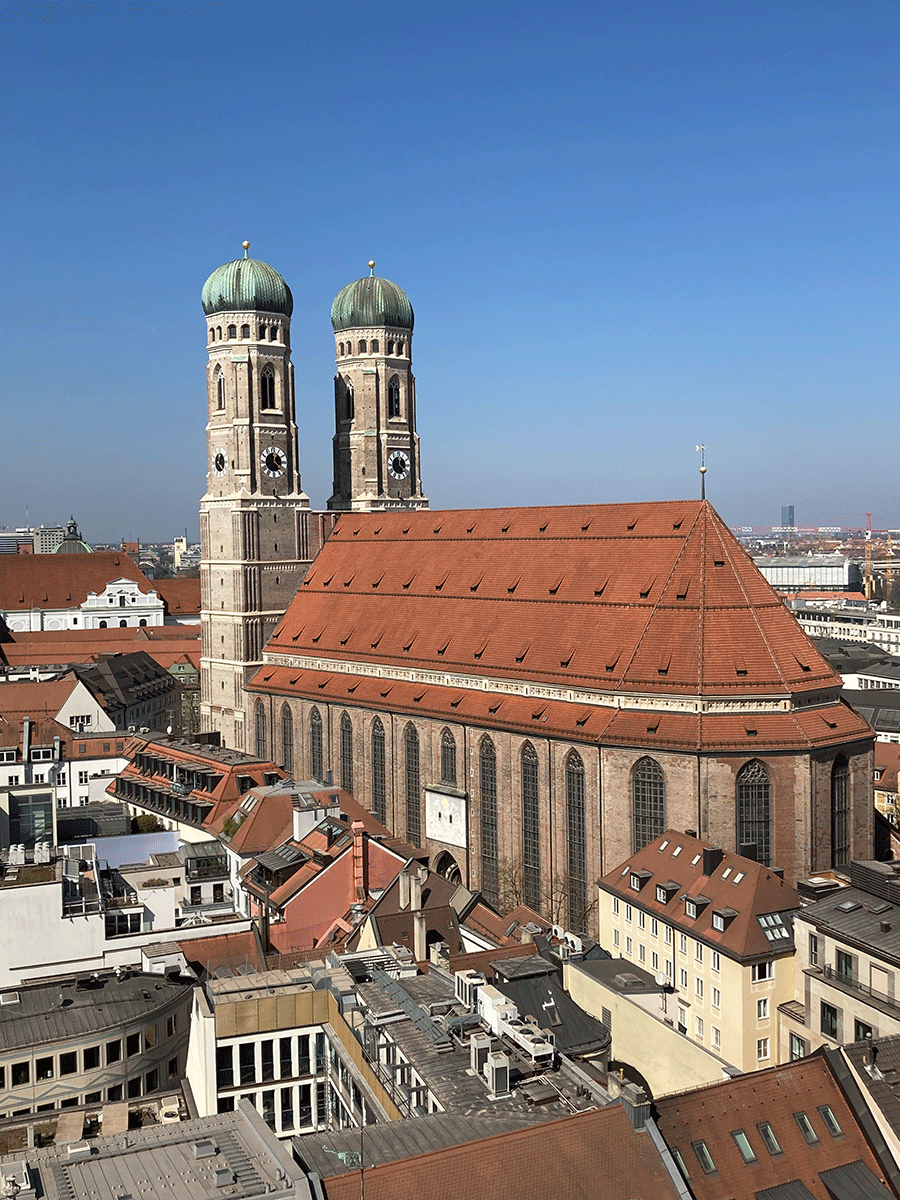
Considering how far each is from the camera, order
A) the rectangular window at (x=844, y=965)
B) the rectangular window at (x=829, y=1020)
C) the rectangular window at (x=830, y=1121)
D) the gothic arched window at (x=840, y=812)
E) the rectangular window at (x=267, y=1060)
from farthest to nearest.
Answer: the gothic arched window at (x=840, y=812) → the rectangular window at (x=829, y=1020) → the rectangular window at (x=844, y=965) → the rectangular window at (x=267, y=1060) → the rectangular window at (x=830, y=1121)

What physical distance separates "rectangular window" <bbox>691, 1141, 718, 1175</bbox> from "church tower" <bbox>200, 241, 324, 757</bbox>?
69.8 metres

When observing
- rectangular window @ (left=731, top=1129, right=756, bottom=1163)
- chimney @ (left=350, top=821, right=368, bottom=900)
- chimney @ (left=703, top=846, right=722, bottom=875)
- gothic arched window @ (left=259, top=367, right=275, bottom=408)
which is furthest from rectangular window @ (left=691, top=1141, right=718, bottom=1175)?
gothic arched window @ (left=259, top=367, right=275, bottom=408)

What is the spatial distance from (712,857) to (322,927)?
682 inches

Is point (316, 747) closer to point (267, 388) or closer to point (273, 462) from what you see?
point (273, 462)

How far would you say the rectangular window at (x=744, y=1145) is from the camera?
98.1ft

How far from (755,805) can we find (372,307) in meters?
60.7

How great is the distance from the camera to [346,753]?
82.8 metres

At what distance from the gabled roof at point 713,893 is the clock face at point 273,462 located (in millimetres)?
50775

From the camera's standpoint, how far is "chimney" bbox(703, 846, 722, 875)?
52.8 metres

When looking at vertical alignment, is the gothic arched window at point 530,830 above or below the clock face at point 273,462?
below

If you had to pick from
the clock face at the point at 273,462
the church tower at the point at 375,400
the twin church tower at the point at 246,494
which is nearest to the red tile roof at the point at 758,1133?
the twin church tower at the point at 246,494

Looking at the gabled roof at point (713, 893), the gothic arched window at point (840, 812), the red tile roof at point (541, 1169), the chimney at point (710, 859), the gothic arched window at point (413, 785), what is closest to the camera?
the red tile roof at point (541, 1169)

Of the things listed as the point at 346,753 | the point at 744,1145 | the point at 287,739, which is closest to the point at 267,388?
the point at 287,739

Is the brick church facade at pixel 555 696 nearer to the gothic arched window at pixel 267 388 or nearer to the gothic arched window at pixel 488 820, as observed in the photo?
the gothic arched window at pixel 488 820
